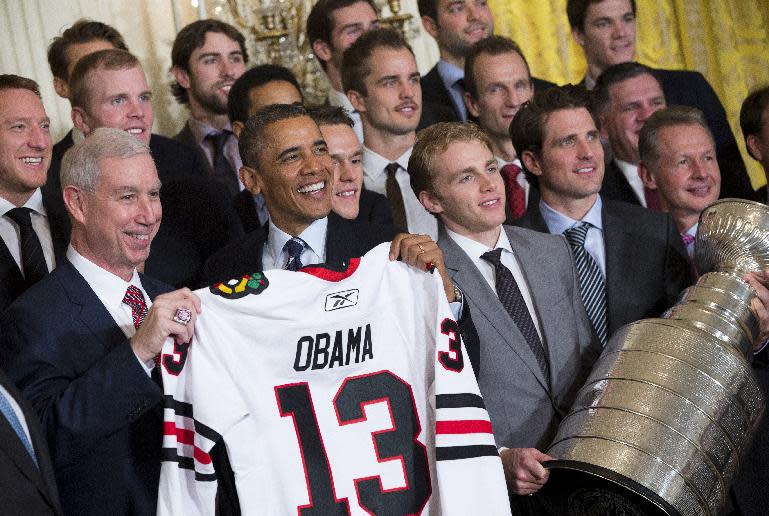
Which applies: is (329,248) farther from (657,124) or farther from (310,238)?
(657,124)

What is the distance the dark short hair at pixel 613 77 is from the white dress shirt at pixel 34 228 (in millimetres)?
2225

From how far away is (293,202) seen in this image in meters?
3.63

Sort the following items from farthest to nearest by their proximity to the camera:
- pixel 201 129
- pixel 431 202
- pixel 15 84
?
1. pixel 201 129
2. pixel 15 84
3. pixel 431 202

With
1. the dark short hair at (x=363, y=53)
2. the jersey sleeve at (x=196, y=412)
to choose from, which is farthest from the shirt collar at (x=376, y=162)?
the jersey sleeve at (x=196, y=412)

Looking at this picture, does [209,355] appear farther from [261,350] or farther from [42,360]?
[42,360]

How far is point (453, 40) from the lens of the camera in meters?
5.35

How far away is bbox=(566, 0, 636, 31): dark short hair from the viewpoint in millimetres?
5457

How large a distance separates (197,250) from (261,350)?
1034mm

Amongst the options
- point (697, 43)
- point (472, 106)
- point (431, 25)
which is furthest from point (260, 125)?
point (697, 43)

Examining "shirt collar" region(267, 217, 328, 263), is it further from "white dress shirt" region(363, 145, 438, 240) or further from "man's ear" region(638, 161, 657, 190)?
"man's ear" region(638, 161, 657, 190)

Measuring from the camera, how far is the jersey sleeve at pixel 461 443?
9.98 feet

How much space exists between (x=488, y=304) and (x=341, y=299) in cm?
52

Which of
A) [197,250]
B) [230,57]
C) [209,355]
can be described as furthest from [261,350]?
[230,57]

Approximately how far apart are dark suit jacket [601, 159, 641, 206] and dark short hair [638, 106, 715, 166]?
282 mm
